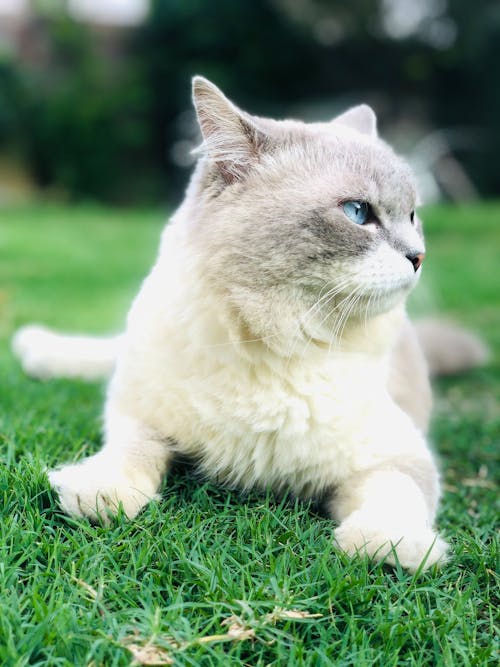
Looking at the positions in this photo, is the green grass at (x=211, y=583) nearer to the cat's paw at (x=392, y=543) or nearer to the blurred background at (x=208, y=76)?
the cat's paw at (x=392, y=543)

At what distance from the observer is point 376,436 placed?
91.9 inches

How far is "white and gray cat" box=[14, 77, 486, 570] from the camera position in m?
2.18

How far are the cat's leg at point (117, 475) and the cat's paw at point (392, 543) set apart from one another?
1.90ft

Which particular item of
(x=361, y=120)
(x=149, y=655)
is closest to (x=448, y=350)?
(x=361, y=120)

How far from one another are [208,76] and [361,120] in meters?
13.5

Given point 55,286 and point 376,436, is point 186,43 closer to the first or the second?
point 55,286

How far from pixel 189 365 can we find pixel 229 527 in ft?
1.67

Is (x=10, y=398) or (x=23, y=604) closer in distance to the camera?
(x=23, y=604)

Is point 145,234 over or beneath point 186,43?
beneath

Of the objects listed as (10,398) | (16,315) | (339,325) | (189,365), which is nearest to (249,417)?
(189,365)

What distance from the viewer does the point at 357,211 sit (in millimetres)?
2254

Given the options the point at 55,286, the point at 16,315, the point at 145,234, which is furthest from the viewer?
the point at 145,234

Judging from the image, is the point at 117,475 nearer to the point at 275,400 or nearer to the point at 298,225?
the point at 275,400

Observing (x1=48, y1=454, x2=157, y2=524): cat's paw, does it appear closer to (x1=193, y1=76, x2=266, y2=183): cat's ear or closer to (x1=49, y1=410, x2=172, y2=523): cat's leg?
(x1=49, y1=410, x2=172, y2=523): cat's leg
